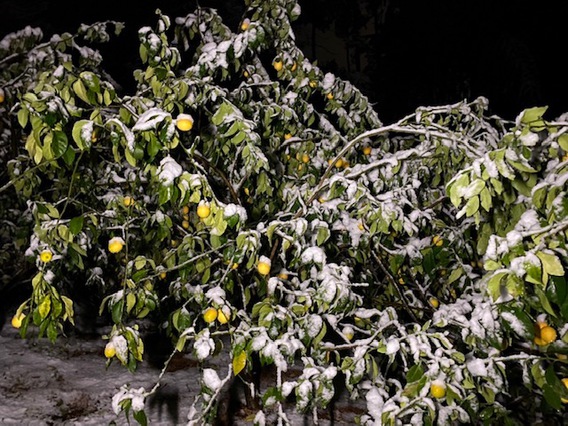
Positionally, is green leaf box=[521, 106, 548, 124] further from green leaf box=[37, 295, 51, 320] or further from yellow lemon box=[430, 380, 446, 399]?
green leaf box=[37, 295, 51, 320]

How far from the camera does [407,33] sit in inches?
361

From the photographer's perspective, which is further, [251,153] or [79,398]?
[79,398]

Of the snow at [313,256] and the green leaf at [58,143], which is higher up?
the green leaf at [58,143]

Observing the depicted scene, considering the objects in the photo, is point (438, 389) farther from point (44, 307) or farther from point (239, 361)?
point (44, 307)

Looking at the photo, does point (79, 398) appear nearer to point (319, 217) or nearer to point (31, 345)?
point (31, 345)

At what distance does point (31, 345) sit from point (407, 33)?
867cm

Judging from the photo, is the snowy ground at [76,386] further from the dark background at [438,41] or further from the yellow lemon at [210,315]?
the dark background at [438,41]

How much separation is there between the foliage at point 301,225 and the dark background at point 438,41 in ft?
14.0

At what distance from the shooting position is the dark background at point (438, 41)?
6.35 metres

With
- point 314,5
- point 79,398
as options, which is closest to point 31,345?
point 79,398

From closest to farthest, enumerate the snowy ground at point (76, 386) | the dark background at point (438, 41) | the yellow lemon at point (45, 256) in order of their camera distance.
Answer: the yellow lemon at point (45, 256) → the snowy ground at point (76, 386) → the dark background at point (438, 41)

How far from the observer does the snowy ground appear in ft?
8.25

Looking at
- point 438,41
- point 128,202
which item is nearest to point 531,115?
point 128,202

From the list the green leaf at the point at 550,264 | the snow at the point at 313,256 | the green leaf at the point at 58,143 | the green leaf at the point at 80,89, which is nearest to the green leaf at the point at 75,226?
the green leaf at the point at 58,143
